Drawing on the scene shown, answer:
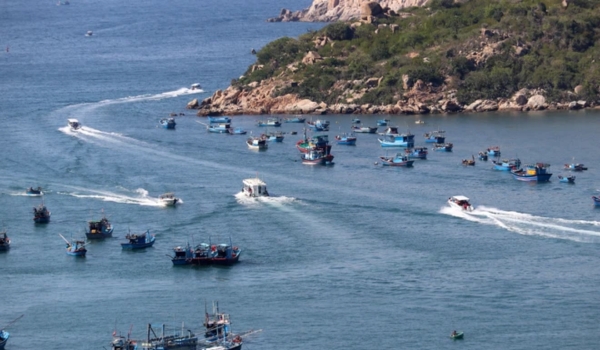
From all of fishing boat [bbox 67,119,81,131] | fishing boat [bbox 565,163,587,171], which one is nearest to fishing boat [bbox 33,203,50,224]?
fishing boat [bbox 67,119,81,131]

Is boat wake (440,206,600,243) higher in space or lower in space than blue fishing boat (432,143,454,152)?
lower

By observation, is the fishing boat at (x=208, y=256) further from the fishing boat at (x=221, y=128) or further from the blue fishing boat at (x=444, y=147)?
the fishing boat at (x=221, y=128)

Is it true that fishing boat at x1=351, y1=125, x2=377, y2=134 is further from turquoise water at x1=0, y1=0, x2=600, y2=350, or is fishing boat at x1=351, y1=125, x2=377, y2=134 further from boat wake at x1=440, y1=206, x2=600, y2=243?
boat wake at x1=440, y1=206, x2=600, y2=243

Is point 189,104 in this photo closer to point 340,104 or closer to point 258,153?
point 340,104

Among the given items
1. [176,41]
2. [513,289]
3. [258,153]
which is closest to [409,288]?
[513,289]

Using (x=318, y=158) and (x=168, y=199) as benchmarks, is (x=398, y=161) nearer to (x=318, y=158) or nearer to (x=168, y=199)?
(x=318, y=158)

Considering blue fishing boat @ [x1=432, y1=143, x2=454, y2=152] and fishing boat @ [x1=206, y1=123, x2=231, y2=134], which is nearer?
blue fishing boat @ [x1=432, y1=143, x2=454, y2=152]

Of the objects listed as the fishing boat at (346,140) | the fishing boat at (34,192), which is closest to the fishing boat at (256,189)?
the fishing boat at (34,192)
